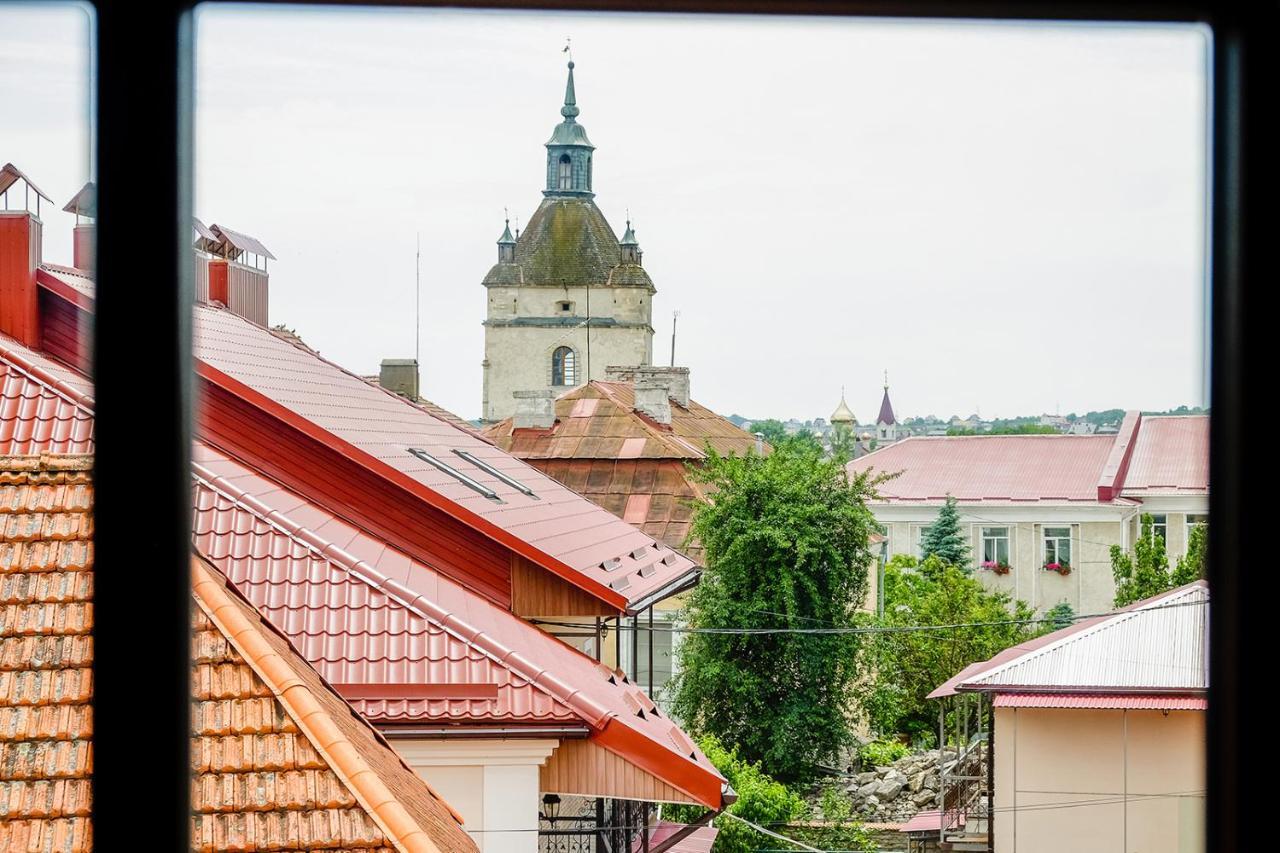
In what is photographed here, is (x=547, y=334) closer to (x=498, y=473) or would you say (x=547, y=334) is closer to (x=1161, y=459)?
(x=1161, y=459)

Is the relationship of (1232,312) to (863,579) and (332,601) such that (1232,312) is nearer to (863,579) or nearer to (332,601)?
(332,601)

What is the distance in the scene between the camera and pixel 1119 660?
1014 centimetres

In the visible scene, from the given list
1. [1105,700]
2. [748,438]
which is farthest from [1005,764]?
[748,438]

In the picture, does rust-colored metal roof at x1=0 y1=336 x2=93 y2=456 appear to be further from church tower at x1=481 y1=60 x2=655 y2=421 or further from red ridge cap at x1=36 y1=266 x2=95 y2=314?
church tower at x1=481 y1=60 x2=655 y2=421

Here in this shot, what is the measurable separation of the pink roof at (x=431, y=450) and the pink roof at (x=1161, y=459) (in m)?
14.6

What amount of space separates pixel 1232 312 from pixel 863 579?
615 inches

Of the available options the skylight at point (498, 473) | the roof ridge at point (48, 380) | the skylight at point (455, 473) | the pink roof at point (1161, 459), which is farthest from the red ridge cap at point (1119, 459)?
the roof ridge at point (48, 380)

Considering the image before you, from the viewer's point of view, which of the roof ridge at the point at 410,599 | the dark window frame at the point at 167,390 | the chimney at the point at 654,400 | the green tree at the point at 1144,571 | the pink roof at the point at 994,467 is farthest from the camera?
the pink roof at the point at 994,467

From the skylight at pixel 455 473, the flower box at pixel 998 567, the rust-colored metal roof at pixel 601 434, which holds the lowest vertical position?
the flower box at pixel 998 567

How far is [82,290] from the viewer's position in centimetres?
715

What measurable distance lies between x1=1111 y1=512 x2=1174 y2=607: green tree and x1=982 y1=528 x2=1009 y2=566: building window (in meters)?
8.67

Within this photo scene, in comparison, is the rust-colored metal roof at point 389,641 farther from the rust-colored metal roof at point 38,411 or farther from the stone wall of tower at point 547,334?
the stone wall of tower at point 547,334

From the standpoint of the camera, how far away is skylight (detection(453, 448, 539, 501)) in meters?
9.57

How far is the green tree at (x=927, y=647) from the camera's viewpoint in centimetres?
1689
